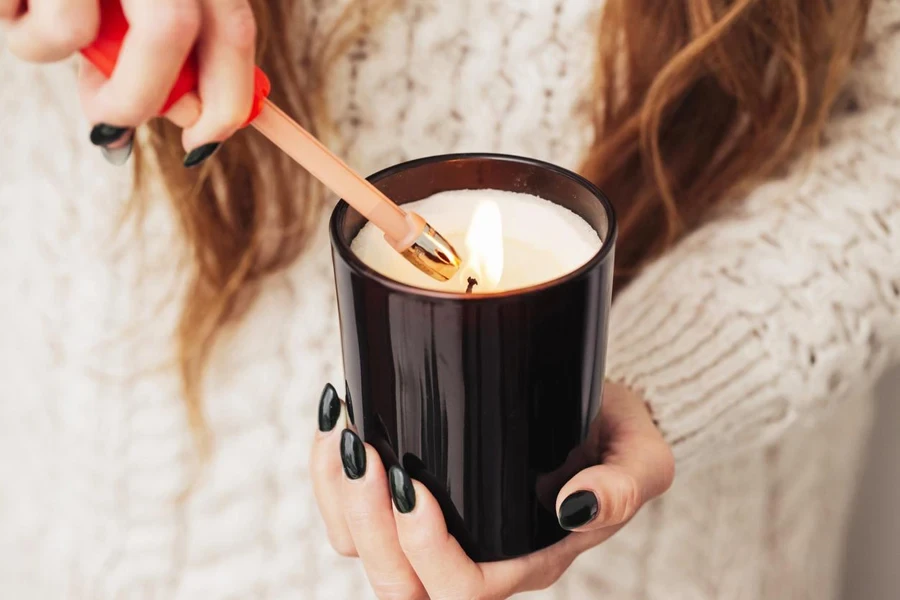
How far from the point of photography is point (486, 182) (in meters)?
0.35

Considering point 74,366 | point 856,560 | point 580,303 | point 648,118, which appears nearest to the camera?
point 580,303

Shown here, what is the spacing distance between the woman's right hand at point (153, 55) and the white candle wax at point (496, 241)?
0.08 m

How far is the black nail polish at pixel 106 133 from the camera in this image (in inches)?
11.3

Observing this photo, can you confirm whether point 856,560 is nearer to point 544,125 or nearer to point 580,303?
point 544,125

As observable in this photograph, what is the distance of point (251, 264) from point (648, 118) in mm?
299

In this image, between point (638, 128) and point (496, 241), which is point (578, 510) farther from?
point (638, 128)

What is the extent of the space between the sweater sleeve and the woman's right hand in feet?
1.05

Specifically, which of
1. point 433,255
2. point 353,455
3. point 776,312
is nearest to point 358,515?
point 353,455

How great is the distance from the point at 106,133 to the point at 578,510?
9.5 inches

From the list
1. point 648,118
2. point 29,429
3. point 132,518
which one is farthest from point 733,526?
point 29,429

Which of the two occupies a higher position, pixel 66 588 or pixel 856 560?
pixel 66 588

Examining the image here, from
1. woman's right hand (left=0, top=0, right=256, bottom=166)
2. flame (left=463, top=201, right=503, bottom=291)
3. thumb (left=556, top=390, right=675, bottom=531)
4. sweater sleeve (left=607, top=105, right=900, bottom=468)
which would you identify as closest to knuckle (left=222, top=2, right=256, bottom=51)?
woman's right hand (left=0, top=0, right=256, bottom=166)

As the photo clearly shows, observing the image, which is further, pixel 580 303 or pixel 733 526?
pixel 733 526

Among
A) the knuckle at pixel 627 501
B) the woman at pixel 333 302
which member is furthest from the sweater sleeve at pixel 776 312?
the knuckle at pixel 627 501
